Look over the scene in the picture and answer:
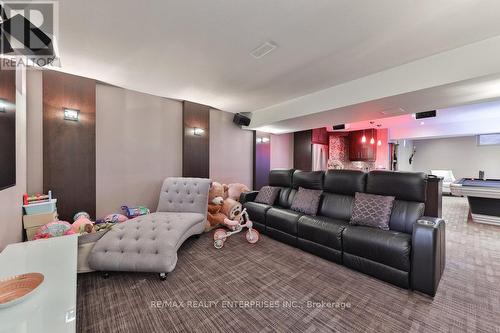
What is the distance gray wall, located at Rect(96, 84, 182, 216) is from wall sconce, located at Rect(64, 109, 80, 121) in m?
0.29

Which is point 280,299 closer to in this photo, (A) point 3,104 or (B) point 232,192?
(B) point 232,192

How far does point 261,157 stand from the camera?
19.2 ft

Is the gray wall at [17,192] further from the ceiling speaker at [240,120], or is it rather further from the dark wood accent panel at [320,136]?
the dark wood accent panel at [320,136]

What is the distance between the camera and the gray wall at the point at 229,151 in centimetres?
482

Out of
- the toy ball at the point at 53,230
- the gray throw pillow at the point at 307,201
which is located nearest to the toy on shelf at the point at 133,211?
the toy ball at the point at 53,230

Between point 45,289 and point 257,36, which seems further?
point 257,36

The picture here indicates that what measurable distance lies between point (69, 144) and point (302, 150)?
6008mm

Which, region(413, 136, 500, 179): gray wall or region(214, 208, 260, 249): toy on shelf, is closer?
region(214, 208, 260, 249): toy on shelf

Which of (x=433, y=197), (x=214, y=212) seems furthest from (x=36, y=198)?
(x=433, y=197)

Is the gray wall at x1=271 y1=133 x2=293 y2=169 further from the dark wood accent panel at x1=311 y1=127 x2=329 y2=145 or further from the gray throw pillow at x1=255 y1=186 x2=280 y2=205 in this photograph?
the gray throw pillow at x1=255 y1=186 x2=280 y2=205

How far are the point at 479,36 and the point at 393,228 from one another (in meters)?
2.25

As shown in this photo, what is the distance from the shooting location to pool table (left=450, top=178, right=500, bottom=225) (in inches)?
155

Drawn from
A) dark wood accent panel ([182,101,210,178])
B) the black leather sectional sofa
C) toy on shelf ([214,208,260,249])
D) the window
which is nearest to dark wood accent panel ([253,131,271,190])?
dark wood accent panel ([182,101,210,178])

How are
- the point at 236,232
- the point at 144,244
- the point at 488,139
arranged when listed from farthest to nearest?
the point at 488,139
the point at 236,232
the point at 144,244
